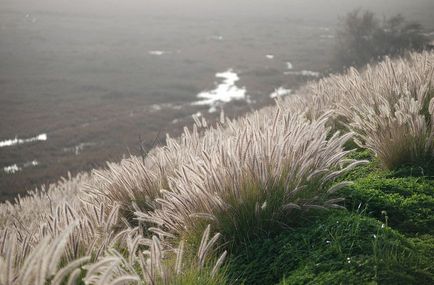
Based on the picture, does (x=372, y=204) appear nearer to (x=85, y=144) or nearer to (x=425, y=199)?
(x=425, y=199)

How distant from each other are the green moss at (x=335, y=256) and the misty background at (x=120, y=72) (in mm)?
2292

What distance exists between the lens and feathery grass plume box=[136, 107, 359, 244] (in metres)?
2.55

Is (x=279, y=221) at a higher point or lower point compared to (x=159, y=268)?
lower

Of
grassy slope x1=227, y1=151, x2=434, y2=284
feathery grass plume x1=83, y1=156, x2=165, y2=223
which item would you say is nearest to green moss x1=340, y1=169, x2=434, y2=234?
grassy slope x1=227, y1=151, x2=434, y2=284

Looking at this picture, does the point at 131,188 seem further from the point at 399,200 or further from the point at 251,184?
the point at 399,200

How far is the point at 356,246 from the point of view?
2.19 m

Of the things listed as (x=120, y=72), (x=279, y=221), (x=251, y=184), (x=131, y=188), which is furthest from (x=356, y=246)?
(x=120, y=72)

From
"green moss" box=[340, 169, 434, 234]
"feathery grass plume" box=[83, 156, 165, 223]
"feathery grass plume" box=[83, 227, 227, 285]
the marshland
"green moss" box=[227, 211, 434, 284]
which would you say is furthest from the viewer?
"feathery grass plume" box=[83, 156, 165, 223]

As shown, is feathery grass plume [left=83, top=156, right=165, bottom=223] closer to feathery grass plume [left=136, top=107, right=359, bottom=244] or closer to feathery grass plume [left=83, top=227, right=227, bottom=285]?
feathery grass plume [left=136, top=107, right=359, bottom=244]

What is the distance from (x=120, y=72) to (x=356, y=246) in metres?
47.8

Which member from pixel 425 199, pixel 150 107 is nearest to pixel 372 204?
pixel 425 199

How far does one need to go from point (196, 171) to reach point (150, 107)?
3246 cm

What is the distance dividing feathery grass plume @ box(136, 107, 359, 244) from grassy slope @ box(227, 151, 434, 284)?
13cm

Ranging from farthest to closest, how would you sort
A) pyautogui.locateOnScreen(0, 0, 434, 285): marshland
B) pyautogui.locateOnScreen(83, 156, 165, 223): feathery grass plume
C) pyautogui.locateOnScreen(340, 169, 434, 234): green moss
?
pyautogui.locateOnScreen(83, 156, 165, 223): feathery grass plume → pyautogui.locateOnScreen(340, 169, 434, 234): green moss → pyautogui.locateOnScreen(0, 0, 434, 285): marshland
